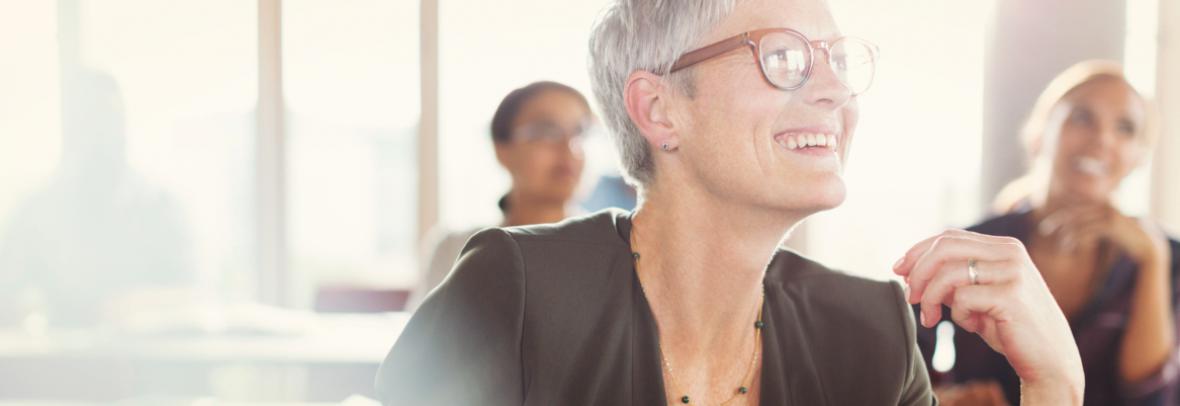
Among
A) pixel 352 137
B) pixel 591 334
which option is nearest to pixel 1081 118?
pixel 591 334

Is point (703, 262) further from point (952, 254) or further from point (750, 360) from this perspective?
point (952, 254)

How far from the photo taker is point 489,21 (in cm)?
507

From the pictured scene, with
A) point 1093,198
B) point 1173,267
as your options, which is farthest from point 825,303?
point 1173,267

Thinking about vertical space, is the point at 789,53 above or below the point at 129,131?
above

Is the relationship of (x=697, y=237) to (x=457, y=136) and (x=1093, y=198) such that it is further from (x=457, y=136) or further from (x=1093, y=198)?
(x=457, y=136)

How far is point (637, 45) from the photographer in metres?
1.17

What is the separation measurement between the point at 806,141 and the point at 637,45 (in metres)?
0.23

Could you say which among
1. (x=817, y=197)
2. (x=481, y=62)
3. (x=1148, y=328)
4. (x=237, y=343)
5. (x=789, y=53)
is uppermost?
(x=481, y=62)

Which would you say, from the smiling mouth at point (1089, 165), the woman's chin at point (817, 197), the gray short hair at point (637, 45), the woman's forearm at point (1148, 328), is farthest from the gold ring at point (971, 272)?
the woman's forearm at point (1148, 328)

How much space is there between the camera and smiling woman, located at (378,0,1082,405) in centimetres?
108

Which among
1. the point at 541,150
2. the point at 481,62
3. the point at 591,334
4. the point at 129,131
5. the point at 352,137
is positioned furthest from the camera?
the point at 129,131

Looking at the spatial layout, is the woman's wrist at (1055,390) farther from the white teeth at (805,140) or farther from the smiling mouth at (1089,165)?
the smiling mouth at (1089,165)

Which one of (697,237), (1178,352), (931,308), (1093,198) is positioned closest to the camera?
(931,308)

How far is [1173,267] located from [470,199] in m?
3.42
